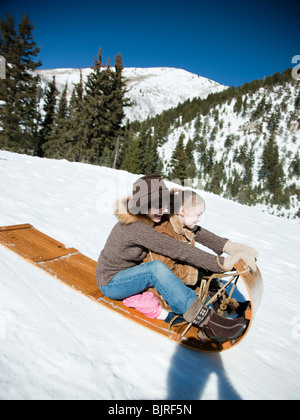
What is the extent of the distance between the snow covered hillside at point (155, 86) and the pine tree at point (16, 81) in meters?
99.5

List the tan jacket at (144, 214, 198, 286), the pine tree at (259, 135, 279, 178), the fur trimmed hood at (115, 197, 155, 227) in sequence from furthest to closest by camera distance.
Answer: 1. the pine tree at (259, 135, 279, 178)
2. the tan jacket at (144, 214, 198, 286)
3. the fur trimmed hood at (115, 197, 155, 227)

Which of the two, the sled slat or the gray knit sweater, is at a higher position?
the gray knit sweater

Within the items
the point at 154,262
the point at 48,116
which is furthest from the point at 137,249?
the point at 48,116

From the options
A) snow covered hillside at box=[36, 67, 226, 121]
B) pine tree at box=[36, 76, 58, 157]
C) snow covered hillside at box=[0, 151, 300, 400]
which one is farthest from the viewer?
snow covered hillside at box=[36, 67, 226, 121]

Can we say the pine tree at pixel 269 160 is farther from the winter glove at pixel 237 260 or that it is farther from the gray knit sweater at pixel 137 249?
the gray knit sweater at pixel 137 249

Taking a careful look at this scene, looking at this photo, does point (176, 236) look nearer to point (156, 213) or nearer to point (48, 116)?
point (156, 213)

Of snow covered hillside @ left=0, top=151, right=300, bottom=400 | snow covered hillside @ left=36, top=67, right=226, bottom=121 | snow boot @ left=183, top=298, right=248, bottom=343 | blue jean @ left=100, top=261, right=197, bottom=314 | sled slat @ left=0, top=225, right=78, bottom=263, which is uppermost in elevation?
snow covered hillside @ left=36, top=67, right=226, bottom=121

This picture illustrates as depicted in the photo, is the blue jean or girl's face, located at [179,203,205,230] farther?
girl's face, located at [179,203,205,230]

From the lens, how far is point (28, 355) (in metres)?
1.76

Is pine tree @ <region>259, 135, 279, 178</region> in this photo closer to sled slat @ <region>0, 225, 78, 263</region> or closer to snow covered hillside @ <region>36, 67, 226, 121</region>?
snow covered hillside @ <region>36, 67, 226, 121</region>

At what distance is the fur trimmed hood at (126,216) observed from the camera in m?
2.30

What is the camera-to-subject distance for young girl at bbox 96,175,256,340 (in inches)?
86.5

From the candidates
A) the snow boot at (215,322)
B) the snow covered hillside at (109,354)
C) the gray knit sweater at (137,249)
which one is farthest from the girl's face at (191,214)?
the snow covered hillside at (109,354)

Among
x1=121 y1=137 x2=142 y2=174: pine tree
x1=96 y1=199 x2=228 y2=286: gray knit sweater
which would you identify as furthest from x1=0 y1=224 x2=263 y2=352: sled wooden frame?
x1=121 y1=137 x2=142 y2=174: pine tree
